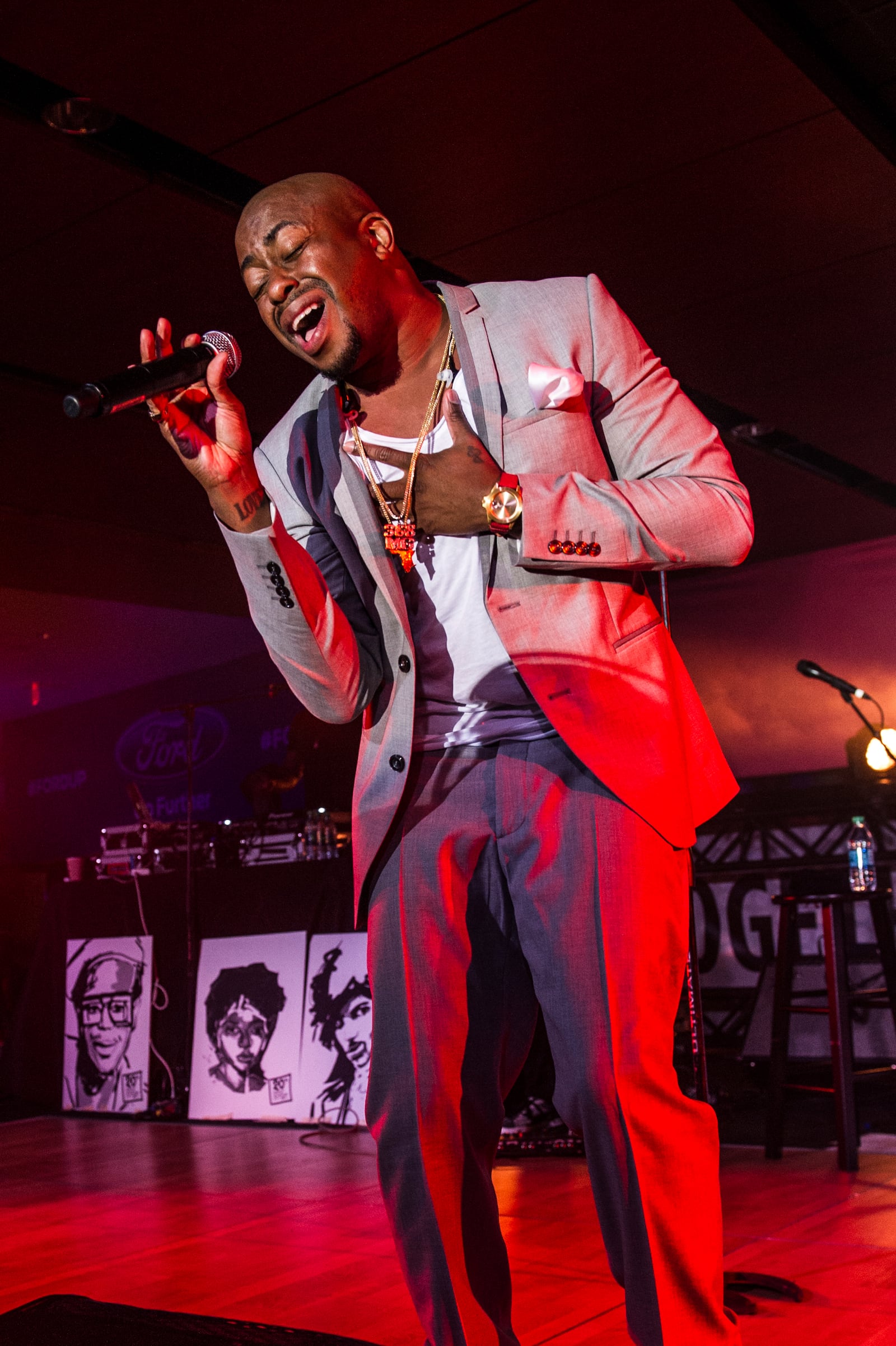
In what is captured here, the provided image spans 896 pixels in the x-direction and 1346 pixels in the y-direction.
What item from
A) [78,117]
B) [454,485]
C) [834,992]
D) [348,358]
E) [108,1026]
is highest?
[78,117]

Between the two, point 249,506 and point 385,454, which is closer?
point 249,506

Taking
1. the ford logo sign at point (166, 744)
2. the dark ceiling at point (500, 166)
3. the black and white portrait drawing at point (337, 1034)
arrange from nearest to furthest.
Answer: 1. the dark ceiling at point (500, 166)
2. the black and white portrait drawing at point (337, 1034)
3. the ford logo sign at point (166, 744)

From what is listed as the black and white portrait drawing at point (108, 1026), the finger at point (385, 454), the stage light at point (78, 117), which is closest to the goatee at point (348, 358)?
the finger at point (385, 454)

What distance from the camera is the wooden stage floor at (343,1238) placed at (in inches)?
96.7

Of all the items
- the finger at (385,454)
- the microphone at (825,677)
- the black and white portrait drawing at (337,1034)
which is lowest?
the black and white portrait drawing at (337,1034)

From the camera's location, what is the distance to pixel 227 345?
4.76 feet

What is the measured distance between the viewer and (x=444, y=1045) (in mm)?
1506

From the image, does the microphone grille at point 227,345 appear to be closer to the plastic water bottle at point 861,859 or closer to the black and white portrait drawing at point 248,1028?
the plastic water bottle at point 861,859

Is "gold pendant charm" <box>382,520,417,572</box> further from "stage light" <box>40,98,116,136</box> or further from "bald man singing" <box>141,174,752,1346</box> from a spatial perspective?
"stage light" <box>40,98,116,136</box>

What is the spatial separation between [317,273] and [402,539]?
0.36m

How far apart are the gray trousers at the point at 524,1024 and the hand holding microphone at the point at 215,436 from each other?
0.41 m

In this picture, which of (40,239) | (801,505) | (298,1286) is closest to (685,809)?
(298,1286)

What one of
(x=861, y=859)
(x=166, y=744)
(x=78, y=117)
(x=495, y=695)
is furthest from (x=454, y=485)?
(x=166, y=744)

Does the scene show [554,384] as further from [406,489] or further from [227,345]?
[227,345]
